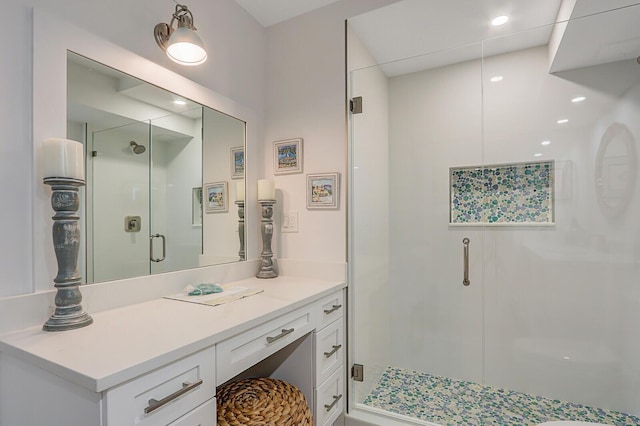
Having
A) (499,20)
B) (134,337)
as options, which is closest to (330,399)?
(134,337)

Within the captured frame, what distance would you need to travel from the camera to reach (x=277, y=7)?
6.60 feet

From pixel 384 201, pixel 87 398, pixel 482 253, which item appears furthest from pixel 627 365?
pixel 87 398

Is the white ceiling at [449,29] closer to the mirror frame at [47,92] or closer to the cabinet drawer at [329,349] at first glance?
the mirror frame at [47,92]

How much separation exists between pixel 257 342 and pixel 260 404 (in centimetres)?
27

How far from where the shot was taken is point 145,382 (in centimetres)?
80

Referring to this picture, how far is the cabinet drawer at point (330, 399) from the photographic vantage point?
1.59 m

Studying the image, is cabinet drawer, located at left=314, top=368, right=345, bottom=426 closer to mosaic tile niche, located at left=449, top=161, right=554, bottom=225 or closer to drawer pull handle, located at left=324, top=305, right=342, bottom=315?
drawer pull handle, located at left=324, top=305, right=342, bottom=315

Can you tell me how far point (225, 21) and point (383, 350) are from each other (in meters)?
2.33

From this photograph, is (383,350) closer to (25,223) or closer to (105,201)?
(105,201)

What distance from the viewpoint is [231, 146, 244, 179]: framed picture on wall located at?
6.41 feet

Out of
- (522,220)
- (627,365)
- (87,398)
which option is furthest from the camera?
(522,220)

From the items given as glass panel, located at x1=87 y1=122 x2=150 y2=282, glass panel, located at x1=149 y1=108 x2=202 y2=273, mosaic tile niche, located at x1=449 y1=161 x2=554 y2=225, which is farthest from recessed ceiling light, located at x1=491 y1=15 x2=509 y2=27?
glass panel, located at x1=87 y1=122 x2=150 y2=282

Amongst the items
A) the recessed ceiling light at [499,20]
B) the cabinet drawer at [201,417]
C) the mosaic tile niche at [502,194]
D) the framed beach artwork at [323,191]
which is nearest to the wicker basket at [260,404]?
the cabinet drawer at [201,417]

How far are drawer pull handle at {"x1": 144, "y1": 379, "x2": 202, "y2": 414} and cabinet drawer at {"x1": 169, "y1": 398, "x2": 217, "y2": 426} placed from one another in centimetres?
8
